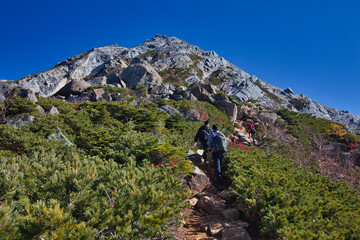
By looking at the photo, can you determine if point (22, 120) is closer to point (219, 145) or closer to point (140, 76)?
point (219, 145)

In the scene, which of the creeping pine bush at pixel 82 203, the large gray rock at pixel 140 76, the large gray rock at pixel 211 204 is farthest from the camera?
the large gray rock at pixel 140 76

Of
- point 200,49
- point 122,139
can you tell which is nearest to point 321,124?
point 122,139

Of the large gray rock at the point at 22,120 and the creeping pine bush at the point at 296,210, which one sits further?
the large gray rock at the point at 22,120

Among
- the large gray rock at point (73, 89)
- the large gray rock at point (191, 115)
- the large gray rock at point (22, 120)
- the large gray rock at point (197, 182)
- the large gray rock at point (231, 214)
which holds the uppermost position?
the large gray rock at point (73, 89)

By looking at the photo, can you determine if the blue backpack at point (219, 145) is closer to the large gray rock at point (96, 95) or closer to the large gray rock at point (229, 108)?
the large gray rock at point (229, 108)

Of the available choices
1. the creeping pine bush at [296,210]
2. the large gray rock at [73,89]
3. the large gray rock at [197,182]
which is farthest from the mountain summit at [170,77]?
the creeping pine bush at [296,210]

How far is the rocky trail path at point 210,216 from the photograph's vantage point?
3.36 metres

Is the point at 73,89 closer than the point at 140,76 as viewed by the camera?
Yes

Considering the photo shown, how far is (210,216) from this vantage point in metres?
4.22

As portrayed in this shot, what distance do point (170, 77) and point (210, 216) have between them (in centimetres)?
4336

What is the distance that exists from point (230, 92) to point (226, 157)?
39739 mm

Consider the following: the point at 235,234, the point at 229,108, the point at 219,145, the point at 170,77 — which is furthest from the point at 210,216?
the point at 170,77

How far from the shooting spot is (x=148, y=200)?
2148 mm

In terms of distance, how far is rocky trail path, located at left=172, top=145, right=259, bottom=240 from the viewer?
336 cm
